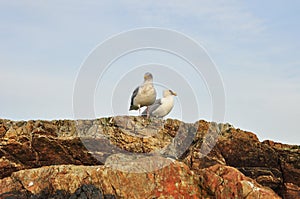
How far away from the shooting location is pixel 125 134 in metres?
18.8

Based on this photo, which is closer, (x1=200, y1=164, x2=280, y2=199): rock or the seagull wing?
(x1=200, y1=164, x2=280, y2=199): rock

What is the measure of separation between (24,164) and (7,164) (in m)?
0.60

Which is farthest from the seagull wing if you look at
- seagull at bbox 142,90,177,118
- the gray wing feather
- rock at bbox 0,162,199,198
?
rock at bbox 0,162,199,198

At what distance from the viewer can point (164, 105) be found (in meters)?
20.3

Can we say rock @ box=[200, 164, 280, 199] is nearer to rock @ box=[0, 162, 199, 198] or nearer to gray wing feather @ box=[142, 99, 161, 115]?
rock @ box=[0, 162, 199, 198]

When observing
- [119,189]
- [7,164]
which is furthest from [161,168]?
[7,164]

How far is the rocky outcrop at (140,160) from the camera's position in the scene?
15.5 m

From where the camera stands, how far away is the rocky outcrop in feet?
50.8

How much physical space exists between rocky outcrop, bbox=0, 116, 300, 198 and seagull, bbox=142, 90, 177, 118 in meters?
1.03

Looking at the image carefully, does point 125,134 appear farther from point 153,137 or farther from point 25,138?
point 25,138

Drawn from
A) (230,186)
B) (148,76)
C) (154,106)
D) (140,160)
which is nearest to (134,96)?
(154,106)

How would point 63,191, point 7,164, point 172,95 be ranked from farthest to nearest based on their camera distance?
point 172,95 → point 7,164 → point 63,191

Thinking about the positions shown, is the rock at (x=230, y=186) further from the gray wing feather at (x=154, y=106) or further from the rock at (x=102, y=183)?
the gray wing feather at (x=154, y=106)

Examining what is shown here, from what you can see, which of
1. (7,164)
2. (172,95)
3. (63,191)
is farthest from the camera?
(172,95)
